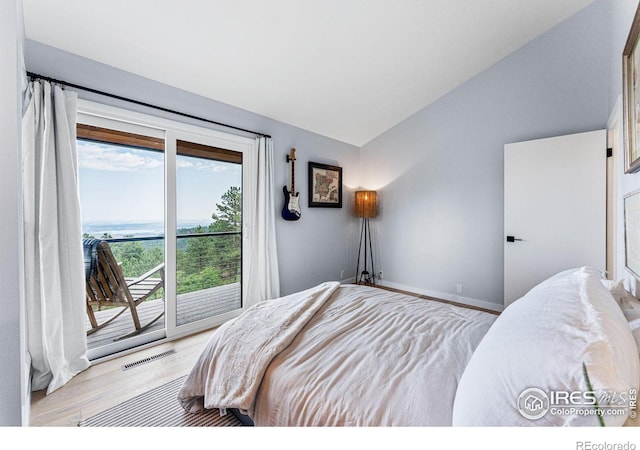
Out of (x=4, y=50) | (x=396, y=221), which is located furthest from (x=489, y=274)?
(x=4, y=50)

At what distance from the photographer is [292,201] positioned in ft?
11.3

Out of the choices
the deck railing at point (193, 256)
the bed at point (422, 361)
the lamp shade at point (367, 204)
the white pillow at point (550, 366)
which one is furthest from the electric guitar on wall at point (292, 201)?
the white pillow at point (550, 366)

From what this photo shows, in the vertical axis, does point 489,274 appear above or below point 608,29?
below

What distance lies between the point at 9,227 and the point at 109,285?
1601 millimetres

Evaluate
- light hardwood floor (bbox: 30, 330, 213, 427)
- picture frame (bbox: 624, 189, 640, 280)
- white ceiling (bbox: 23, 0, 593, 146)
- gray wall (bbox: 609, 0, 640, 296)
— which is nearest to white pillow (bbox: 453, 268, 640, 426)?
picture frame (bbox: 624, 189, 640, 280)

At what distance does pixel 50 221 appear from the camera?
1.84 m

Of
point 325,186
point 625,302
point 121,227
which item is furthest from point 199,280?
point 625,302

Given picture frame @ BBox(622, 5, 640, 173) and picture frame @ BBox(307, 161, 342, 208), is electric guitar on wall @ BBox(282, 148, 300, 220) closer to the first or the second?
picture frame @ BBox(307, 161, 342, 208)

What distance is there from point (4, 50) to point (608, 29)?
14.1 feet

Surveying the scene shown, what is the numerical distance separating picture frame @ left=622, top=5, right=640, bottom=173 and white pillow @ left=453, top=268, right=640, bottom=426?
96cm

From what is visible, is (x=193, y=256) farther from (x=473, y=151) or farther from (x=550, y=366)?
(x=473, y=151)

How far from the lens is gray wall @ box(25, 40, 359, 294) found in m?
1.98

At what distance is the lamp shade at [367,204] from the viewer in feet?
14.1

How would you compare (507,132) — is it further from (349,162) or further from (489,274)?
(349,162)
